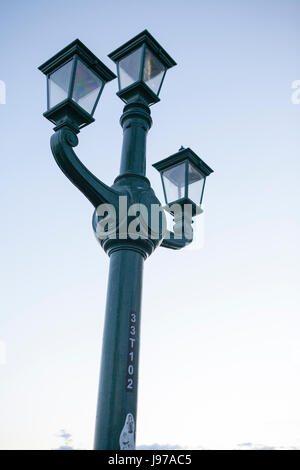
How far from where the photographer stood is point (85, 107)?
4.46 m

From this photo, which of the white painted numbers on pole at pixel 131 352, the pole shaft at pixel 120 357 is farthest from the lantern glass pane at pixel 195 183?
the white painted numbers on pole at pixel 131 352

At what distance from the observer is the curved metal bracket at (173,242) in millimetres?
5000

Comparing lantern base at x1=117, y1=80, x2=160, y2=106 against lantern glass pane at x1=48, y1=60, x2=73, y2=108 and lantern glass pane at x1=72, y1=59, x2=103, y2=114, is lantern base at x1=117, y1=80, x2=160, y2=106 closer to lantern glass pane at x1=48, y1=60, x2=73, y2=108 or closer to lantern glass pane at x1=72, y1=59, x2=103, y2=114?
lantern glass pane at x1=72, y1=59, x2=103, y2=114

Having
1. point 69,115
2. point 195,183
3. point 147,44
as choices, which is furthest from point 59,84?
point 195,183

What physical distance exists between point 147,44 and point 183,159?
1164mm

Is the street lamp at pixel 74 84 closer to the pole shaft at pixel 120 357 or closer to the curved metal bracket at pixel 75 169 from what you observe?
the curved metal bracket at pixel 75 169

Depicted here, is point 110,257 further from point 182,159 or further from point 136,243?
point 182,159

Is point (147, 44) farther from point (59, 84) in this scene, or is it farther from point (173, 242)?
point (173, 242)

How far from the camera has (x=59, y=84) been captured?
450 cm

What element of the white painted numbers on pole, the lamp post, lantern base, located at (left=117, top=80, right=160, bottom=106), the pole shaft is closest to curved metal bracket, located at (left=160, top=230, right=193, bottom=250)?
the lamp post

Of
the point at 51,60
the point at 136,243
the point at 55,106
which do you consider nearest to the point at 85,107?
the point at 55,106

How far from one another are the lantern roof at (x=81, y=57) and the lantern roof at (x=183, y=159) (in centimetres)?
116

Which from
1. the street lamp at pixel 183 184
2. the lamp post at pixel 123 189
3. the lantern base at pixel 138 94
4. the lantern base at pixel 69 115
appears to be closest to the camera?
the lamp post at pixel 123 189
